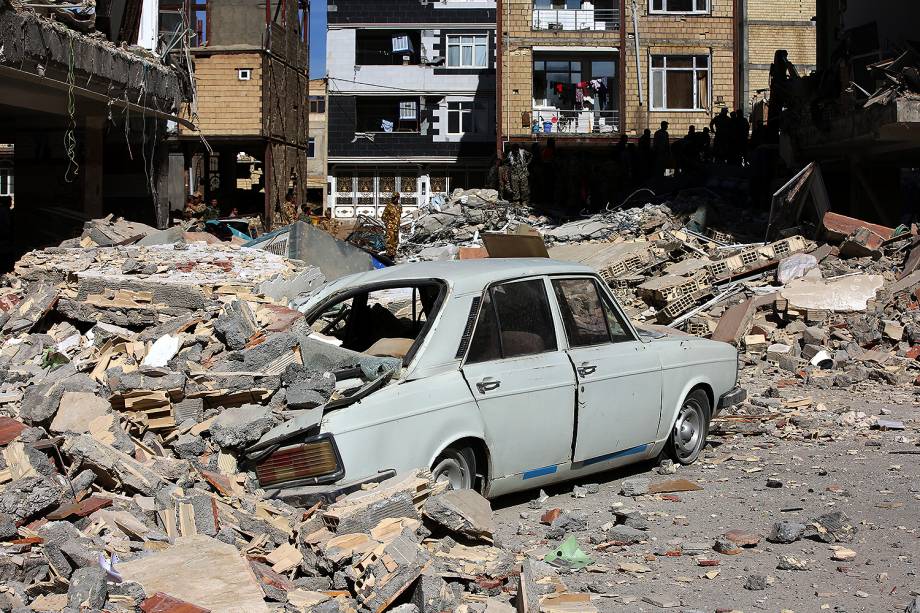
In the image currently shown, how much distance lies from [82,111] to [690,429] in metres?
15.0

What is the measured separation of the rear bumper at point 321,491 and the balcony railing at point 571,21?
118 feet

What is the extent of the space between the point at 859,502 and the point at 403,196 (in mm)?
44786

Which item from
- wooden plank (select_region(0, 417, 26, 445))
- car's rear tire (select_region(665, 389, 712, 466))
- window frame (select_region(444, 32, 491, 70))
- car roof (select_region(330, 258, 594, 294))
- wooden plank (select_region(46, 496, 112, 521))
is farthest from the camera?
window frame (select_region(444, 32, 491, 70))

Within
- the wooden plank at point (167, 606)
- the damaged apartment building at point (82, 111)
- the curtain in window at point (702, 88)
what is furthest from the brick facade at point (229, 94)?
the wooden plank at point (167, 606)

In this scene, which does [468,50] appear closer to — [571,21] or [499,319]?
[571,21]

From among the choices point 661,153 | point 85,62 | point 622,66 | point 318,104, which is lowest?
point 85,62

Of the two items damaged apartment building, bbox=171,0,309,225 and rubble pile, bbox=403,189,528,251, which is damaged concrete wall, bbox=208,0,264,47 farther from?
rubble pile, bbox=403,189,528,251

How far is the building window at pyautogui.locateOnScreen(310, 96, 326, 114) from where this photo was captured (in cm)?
5397

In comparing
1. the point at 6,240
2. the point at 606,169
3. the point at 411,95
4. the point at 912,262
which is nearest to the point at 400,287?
the point at 912,262

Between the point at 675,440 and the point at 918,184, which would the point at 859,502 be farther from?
the point at 918,184

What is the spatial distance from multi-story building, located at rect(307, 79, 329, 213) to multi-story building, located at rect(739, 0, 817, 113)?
69.5 ft

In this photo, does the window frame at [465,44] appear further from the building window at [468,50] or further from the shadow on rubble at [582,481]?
the shadow on rubble at [582,481]

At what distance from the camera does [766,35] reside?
42281 mm

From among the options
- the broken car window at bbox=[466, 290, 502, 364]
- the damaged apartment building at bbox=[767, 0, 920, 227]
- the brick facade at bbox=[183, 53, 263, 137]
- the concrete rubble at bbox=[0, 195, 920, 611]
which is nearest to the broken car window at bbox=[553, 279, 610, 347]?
the broken car window at bbox=[466, 290, 502, 364]
